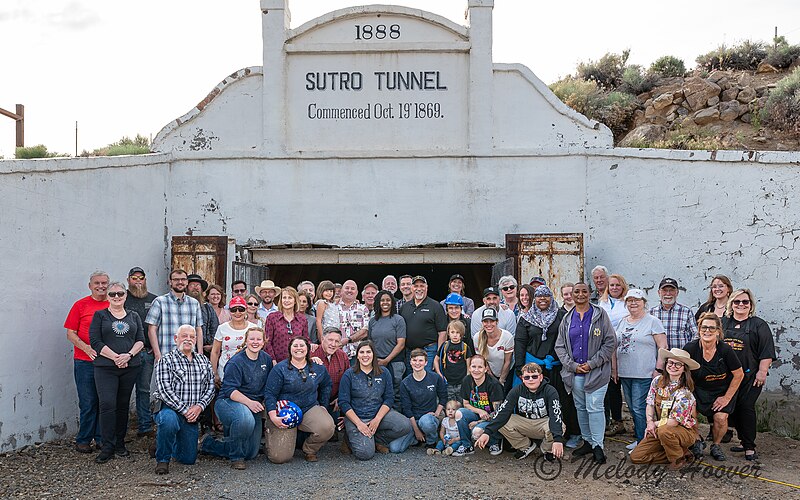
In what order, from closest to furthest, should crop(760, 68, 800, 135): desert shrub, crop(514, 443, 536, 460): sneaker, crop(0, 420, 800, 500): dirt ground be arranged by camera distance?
1. crop(0, 420, 800, 500): dirt ground
2. crop(514, 443, 536, 460): sneaker
3. crop(760, 68, 800, 135): desert shrub

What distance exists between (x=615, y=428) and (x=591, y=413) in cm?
122

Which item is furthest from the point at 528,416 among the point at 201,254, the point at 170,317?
the point at 201,254

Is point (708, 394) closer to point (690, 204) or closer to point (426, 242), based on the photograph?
point (690, 204)

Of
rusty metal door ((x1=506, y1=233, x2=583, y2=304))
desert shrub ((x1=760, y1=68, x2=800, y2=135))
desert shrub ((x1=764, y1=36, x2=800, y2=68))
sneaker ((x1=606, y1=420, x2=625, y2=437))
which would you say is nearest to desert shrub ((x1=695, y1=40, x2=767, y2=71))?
desert shrub ((x1=764, y1=36, x2=800, y2=68))

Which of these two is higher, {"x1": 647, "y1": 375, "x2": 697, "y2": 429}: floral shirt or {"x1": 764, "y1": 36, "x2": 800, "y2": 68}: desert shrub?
{"x1": 764, "y1": 36, "x2": 800, "y2": 68}: desert shrub

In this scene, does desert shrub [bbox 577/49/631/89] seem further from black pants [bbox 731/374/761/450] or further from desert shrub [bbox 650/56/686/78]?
black pants [bbox 731/374/761/450]

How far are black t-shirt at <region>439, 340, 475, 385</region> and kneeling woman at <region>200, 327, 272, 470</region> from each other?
5.71ft

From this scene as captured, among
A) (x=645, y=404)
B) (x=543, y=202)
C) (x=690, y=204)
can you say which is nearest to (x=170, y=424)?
(x=645, y=404)

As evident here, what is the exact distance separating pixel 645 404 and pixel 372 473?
8.61 feet

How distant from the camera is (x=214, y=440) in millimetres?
6789

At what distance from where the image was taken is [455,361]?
24.5 feet

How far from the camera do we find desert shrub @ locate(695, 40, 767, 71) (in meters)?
19.1

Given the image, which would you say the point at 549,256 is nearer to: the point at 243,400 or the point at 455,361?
the point at 455,361

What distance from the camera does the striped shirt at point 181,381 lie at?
6.50 m
